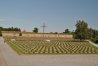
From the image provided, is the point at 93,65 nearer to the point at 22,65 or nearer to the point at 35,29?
the point at 22,65

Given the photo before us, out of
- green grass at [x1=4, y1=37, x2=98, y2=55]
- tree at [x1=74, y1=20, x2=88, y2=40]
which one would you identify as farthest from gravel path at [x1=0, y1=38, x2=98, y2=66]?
tree at [x1=74, y1=20, x2=88, y2=40]

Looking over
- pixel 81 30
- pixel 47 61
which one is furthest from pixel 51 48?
pixel 81 30

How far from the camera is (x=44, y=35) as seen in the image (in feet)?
331

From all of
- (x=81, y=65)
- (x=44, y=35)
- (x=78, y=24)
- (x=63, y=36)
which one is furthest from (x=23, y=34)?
(x=81, y=65)

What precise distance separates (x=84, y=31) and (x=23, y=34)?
34659mm

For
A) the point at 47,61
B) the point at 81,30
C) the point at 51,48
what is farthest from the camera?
the point at 81,30

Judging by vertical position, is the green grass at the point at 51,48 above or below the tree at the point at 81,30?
below

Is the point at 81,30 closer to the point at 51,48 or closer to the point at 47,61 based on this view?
the point at 51,48

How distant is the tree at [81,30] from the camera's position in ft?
240

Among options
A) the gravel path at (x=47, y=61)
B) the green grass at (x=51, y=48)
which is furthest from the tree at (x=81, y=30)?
the gravel path at (x=47, y=61)

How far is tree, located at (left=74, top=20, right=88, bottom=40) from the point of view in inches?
2879

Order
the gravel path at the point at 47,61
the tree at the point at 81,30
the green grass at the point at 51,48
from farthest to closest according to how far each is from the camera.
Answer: the tree at the point at 81,30 < the green grass at the point at 51,48 < the gravel path at the point at 47,61

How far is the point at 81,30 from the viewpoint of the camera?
243 feet

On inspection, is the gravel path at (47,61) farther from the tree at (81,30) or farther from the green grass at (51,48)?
the tree at (81,30)
